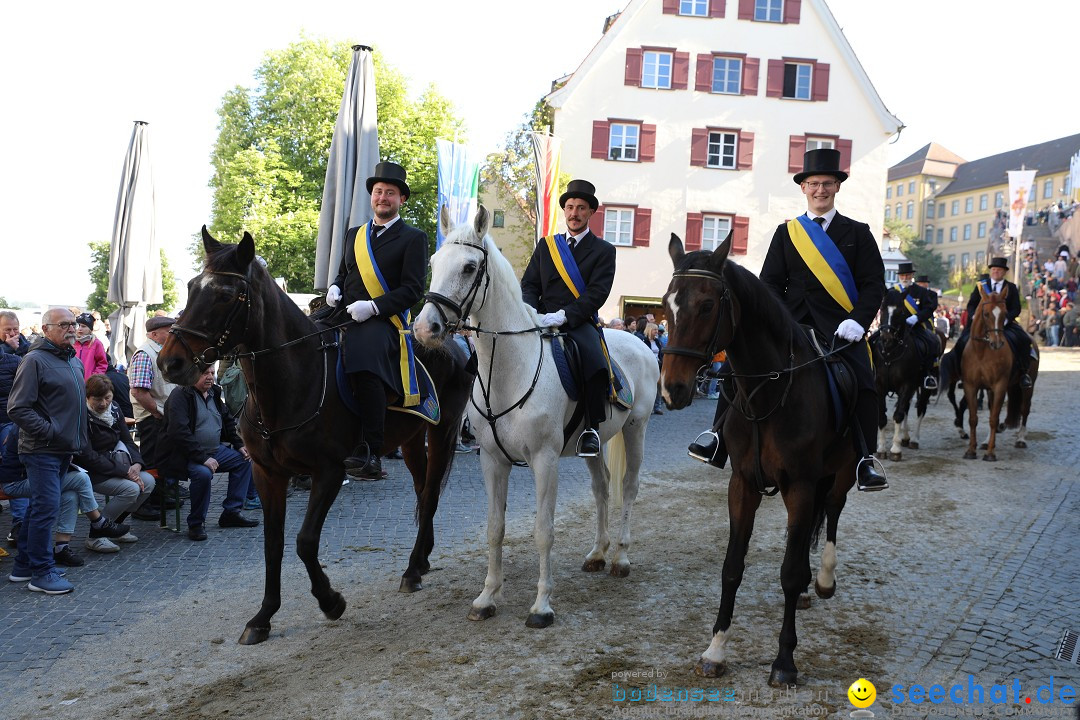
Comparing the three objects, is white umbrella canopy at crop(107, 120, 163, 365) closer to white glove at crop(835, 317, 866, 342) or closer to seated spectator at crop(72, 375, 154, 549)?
seated spectator at crop(72, 375, 154, 549)

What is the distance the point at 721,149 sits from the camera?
32812mm

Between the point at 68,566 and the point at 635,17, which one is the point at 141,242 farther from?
the point at 635,17

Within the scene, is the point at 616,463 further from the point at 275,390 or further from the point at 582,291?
the point at 275,390

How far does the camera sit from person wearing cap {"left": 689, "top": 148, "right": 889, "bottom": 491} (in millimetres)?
5098

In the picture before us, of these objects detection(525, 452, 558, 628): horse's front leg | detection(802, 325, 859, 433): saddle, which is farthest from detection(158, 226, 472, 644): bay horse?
detection(802, 325, 859, 433): saddle

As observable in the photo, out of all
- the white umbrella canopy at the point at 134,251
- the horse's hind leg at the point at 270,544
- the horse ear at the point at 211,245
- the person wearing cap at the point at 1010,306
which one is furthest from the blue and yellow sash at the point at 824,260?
the white umbrella canopy at the point at 134,251

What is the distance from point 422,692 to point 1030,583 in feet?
15.7

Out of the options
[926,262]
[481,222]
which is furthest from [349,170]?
[926,262]

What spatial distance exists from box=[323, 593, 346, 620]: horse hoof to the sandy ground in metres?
0.09


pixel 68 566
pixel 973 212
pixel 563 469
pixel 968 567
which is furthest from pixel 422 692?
pixel 973 212

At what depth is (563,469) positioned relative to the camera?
1146 cm

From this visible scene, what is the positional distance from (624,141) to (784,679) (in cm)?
2988

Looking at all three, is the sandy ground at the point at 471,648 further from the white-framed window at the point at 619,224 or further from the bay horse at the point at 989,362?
the white-framed window at the point at 619,224

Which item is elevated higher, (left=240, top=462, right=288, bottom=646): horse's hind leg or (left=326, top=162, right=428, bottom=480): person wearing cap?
(left=326, top=162, right=428, bottom=480): person wearing cap
